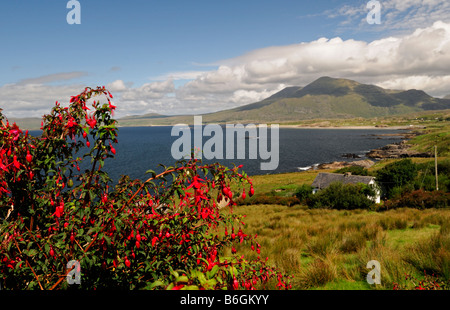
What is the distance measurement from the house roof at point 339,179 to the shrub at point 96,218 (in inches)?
1498

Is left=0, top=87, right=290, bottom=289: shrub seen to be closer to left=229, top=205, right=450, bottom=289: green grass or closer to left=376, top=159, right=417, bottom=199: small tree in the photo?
left=229, top=205, right=450, bottom=289: green grass

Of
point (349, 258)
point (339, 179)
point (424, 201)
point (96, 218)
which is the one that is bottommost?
point (339, 179)

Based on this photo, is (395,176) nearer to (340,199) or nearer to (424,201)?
(340,199)

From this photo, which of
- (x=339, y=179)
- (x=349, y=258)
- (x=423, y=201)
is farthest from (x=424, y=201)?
(x=339, y=179)

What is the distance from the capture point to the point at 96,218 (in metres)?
3.44

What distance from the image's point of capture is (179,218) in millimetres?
3592

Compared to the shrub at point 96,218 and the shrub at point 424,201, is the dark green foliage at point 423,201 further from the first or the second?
the shrub at point 96,218

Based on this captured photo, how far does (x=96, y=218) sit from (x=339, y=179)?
137 ft

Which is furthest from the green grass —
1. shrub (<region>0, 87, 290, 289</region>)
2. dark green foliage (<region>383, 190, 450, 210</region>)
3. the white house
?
the white house

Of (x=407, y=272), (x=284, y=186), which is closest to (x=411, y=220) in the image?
(x=407, y=272)

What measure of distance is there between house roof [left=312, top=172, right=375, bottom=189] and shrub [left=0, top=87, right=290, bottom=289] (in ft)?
125

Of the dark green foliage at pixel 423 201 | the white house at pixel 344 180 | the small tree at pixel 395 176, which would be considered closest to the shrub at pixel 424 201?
the dark green foliage at pixel 423 201

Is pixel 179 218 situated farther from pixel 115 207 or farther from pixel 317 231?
pixel 317 231

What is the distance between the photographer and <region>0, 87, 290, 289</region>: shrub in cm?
307
